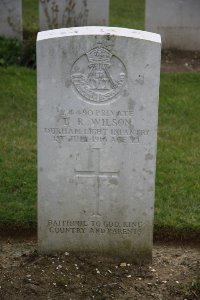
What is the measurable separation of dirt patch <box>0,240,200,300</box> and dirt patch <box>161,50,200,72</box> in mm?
5558

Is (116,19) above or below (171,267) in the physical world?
above

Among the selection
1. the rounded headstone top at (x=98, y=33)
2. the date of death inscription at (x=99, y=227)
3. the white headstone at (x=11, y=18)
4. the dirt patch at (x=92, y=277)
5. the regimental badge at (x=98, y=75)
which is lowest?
the dirt patch at (x=92, y=277)

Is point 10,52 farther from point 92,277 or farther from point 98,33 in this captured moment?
point 92,277

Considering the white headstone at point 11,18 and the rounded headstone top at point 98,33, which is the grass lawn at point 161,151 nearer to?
the white headstone at point 11,18

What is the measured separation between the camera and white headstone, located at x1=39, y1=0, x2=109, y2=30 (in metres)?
10.8

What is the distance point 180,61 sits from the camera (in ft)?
35.8

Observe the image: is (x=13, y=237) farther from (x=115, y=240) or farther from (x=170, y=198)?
(x=170, y=198)

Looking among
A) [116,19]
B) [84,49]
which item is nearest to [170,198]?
[84,49]

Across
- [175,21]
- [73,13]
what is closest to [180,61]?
[175,21]

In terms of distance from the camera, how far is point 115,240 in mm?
5102

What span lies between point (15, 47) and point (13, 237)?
510 cm

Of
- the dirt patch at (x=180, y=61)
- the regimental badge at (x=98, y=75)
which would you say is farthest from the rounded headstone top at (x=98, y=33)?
the dirt patch at (x=180, y=61)

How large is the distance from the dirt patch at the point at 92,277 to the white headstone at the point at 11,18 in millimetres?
5993

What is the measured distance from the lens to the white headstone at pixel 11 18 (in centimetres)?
1064
